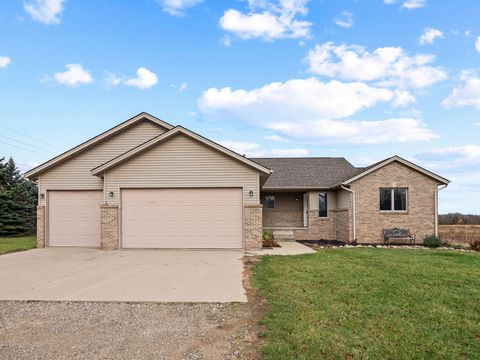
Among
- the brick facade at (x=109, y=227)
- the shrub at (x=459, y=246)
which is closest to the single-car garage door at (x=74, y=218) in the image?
the brick facade at (x=109, y=227)

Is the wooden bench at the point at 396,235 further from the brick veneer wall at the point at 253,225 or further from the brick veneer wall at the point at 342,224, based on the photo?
the brick veneer wall at the point at 253,225

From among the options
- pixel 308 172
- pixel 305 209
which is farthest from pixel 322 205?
pixel 308 172

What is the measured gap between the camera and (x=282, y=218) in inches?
837

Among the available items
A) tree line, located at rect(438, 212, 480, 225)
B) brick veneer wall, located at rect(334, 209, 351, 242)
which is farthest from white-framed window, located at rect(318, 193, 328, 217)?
tree line, located at rect(438, 212, 480, 225)

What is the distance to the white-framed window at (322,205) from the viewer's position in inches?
782

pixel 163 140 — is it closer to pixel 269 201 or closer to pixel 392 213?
pixel 269 201

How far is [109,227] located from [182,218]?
112 inches

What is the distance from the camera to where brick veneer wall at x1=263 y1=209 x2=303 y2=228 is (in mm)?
21125

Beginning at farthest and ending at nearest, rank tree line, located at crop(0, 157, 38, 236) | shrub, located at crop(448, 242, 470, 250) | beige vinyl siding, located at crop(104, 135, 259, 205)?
1. tree line, located at crop(0, 157, 38, 236)
2. shrub, located at crop(448, 242, 470, 250)
3. beige vinyl siding, located at crop(104, 135, 259, 205)

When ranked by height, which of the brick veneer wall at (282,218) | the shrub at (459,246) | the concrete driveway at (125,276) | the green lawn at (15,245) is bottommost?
the shrub at (459,246)

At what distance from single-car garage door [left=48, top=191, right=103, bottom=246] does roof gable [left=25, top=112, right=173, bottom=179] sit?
1.16 meters

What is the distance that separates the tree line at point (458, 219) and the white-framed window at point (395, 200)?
2047cm

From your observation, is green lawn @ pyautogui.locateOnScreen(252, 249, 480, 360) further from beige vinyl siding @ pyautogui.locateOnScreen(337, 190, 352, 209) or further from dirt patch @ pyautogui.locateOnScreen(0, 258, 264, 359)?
beige vinyl siding @ pyautogui.locateOnScreen(337, 190, 352, 209)

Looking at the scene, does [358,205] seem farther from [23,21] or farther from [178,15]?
[23,21]
